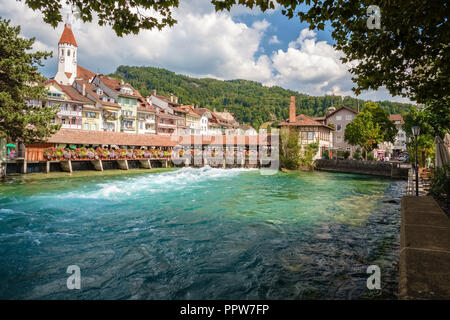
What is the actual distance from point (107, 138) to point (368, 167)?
1231 inches

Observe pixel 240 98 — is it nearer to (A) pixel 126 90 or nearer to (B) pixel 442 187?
(A) pixel 126 90

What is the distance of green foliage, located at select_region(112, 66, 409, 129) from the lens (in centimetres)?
11981

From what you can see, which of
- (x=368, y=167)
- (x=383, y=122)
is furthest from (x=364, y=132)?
(x=368, y=167)

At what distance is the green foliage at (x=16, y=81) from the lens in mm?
17781

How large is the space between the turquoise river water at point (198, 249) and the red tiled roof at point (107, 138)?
57.3 ft

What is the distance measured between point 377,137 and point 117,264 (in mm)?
44930

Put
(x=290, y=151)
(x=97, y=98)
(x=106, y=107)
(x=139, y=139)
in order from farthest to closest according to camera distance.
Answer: (x=106, y=107) → (x=97, y=98) → (x=139, y=139) → (x=290, y=151)

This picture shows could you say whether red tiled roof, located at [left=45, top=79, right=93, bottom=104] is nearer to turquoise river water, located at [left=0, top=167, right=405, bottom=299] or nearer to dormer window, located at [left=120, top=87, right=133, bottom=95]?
dormer window, located at [left=120, top=87, right=133, bottom=95]

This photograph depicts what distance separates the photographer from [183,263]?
19.1ft

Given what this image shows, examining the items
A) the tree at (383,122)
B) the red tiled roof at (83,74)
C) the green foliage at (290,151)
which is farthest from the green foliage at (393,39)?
the red tiled roof at (83,74)

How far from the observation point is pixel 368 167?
102 feet

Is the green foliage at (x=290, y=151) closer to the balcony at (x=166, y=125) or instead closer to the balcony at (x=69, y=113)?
the balcony at (x=166, y=125)
